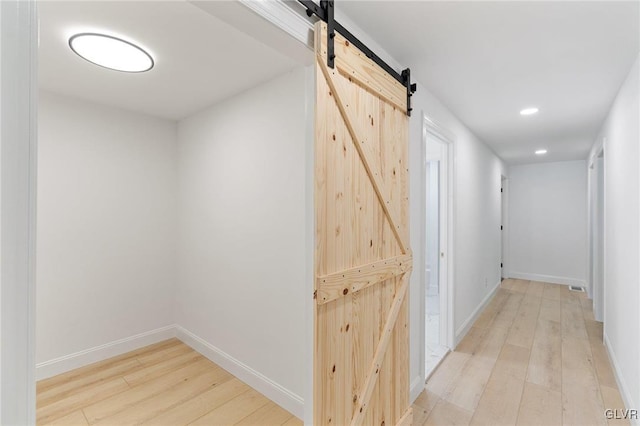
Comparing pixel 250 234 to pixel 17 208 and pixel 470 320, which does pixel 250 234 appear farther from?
pixel 470 320

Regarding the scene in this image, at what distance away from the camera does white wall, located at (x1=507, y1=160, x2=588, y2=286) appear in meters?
5.62

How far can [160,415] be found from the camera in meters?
2.11

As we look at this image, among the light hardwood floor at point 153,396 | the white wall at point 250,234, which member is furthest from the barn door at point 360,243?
the light hardwood floor at point 153,396

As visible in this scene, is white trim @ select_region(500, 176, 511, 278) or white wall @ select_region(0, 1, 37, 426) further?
white trim @ select_region(500, 176, 511, 278)

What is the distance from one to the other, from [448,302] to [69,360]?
3.54m

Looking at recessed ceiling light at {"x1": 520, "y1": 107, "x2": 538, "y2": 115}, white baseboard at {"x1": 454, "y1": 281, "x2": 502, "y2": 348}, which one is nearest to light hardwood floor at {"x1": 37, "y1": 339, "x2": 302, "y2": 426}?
white baseboard at {"x1": 454, "y1": 281, "x2": 502, "y2": 348}

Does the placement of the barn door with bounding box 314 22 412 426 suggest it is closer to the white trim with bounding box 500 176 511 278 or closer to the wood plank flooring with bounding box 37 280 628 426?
the wood plank flooring with bounding box 37 280 628 426

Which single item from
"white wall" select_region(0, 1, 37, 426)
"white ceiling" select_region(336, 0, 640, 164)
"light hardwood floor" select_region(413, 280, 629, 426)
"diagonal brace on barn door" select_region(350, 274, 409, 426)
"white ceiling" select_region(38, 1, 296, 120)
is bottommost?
"light hardwood floor" select_region(413, 280, 629, 426)

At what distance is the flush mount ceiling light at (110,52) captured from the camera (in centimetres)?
175

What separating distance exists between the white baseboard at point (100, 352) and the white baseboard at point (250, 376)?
0.87 ft

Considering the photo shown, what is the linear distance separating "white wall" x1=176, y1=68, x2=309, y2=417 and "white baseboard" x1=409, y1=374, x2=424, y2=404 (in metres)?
0.79

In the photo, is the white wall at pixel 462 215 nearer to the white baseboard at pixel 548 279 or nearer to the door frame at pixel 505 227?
the door frame at pixel 505 227

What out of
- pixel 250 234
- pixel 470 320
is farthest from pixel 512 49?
pixel 470 320

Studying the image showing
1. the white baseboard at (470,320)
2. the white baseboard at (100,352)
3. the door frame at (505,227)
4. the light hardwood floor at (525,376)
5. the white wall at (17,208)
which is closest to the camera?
the white wall at (17,208)
